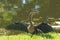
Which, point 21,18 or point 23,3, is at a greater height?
point 23,3

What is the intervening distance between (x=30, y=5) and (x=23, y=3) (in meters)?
0.32

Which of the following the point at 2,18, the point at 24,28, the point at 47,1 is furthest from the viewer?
the point at 47,1

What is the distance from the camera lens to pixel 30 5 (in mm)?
9641

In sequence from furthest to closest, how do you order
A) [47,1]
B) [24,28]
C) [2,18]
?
[47,1], [2,18], [24,28]

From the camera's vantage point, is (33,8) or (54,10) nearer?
(33,8)

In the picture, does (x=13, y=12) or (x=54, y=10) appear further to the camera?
(x=54, y=10)

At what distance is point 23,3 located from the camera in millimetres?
9570

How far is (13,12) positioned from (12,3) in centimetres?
40

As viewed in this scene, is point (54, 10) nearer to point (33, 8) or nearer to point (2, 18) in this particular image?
point (33, 8)

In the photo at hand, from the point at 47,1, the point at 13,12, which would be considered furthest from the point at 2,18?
the point at 47,1

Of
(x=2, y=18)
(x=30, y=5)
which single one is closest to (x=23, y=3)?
(x=30, y=5)

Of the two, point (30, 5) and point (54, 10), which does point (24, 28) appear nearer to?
point (30, 5)

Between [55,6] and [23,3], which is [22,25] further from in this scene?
[55,6]

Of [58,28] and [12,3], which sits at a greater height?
[12,3]
